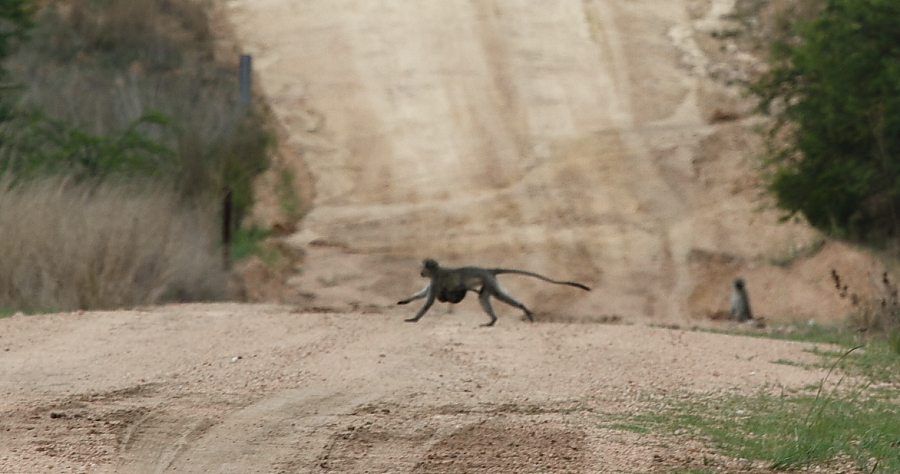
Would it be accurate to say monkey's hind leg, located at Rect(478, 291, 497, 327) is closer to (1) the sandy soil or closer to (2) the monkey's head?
(1) the sandy soil

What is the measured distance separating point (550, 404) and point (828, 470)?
1.94 m

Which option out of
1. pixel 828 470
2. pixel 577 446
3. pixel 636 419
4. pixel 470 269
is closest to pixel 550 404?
pixel 636 419

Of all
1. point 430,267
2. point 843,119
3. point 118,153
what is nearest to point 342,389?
point 430,267

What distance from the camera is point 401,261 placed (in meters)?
20.8

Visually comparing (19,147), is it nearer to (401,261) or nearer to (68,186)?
(68,186)

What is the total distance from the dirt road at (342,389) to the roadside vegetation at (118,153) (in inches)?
102

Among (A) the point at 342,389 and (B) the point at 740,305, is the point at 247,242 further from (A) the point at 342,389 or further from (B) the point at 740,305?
(A) the point at 342,389

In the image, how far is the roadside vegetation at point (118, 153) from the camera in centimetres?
1341

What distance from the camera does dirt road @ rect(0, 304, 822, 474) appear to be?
636cm

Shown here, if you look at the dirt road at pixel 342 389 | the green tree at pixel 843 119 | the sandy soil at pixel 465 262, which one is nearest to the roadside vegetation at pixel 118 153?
the sandy soil at pixel 465 262

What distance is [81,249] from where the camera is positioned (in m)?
13.4

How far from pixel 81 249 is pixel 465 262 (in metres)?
8.03

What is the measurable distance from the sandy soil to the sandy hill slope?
6cm

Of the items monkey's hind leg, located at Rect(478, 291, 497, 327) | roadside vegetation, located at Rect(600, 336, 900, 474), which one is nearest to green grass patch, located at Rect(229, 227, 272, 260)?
monkey's hind leg, located at Rect(478, 291, 497, 327)
